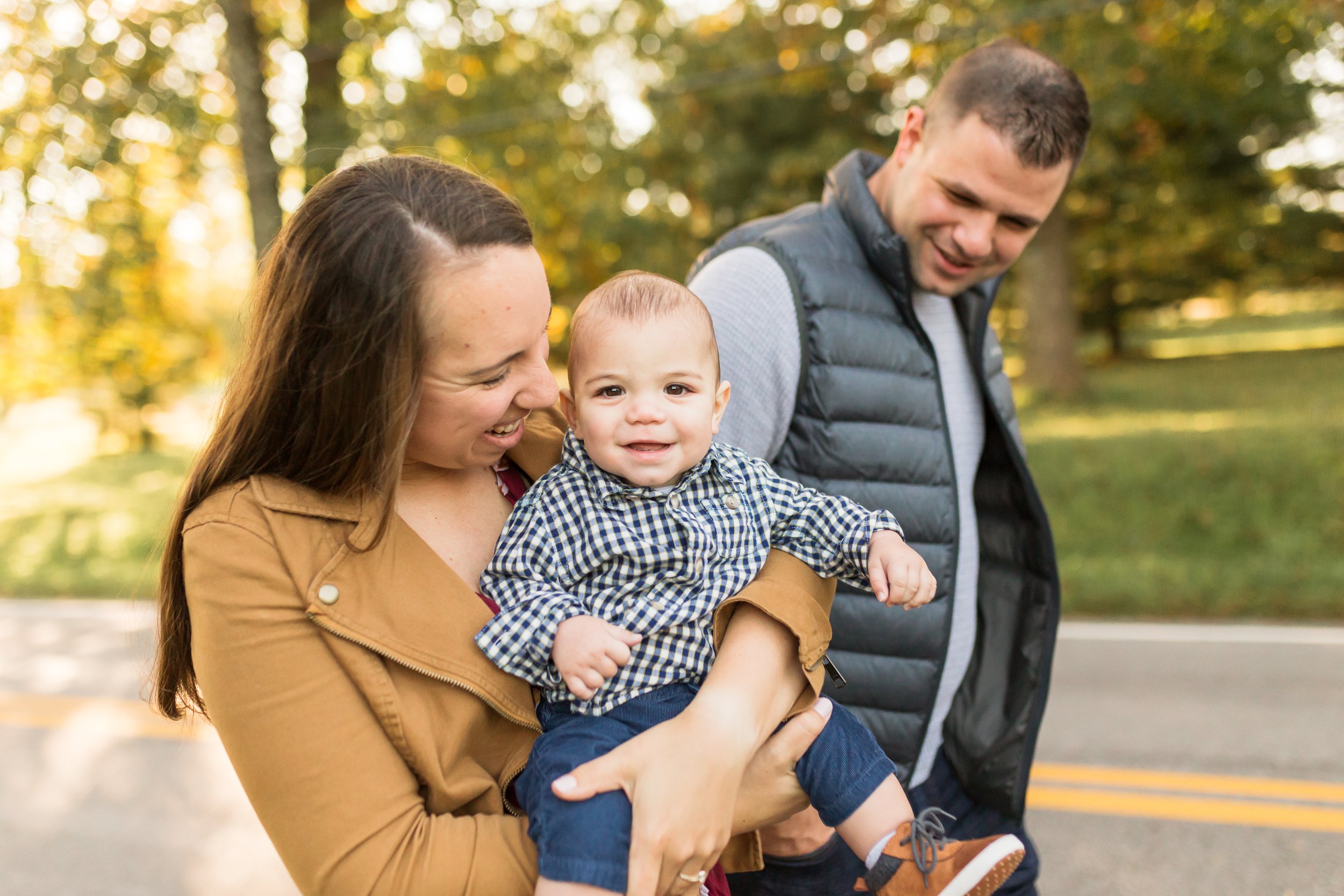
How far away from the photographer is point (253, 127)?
9.30 metres

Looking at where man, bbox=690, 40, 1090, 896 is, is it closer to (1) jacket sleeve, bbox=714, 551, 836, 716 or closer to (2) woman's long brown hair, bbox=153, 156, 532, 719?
(1) jacket sleeve, bbox=714, 551, 836, 716

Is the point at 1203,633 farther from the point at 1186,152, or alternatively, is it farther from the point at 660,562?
the point at 1186,152

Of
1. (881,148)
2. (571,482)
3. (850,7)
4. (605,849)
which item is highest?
(850,7)

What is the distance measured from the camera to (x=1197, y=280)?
28297 millimetres

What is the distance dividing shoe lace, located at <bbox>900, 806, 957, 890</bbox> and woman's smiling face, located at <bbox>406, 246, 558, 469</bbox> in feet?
3.12

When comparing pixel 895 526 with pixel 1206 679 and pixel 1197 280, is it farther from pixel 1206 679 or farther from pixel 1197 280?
pixel 1197 280

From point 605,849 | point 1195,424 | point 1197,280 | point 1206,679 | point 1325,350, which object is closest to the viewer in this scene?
point 605,849

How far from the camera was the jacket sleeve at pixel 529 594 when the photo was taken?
1.54 m

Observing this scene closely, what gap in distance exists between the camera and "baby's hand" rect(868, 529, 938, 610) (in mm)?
1742

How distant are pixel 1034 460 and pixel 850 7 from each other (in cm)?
703

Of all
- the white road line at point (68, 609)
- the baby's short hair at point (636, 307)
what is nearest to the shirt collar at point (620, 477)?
the baby's short hair at point (636, 307)

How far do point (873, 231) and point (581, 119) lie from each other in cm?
1032

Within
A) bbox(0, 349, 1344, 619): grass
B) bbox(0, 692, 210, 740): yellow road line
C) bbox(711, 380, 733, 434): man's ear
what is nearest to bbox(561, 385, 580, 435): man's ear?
bbox(711, 380, 733, 434): man's ear

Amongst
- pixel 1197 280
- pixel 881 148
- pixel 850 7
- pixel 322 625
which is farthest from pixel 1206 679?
pixel 1197 280
